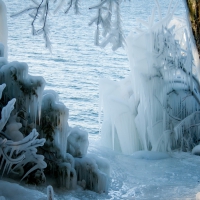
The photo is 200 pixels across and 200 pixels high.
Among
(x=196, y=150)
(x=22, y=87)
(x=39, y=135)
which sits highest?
(x=22, y=87)

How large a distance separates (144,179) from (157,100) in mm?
1794

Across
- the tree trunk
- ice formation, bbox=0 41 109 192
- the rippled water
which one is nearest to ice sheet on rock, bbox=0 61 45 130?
ice formation, bbox=0 41 109 192

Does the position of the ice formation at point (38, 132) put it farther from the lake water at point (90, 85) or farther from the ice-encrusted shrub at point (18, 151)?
the lake water at point (90, 85)

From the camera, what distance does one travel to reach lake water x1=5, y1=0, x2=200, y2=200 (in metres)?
5.79

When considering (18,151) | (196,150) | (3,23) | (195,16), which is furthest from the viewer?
(196,150)

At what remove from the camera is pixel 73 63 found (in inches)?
551

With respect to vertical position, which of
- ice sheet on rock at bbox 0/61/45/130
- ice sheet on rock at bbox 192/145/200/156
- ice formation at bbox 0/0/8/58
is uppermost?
ice formation at bbox 0/0/8/58

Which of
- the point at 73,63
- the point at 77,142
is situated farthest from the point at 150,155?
the point at 73,63

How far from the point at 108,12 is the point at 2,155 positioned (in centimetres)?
192

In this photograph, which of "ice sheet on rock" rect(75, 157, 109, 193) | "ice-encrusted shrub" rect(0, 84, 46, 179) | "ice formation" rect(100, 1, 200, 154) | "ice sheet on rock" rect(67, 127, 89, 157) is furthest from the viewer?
"ice formation" rect(100, 1, 200, 154)

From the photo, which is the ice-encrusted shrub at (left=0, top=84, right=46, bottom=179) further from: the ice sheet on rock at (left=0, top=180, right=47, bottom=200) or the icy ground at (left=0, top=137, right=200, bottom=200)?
the ice sheet on rock at (left=0, top=180, right=47, bottom=200)

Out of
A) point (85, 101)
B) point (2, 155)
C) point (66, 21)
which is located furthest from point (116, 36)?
point (66, 21)

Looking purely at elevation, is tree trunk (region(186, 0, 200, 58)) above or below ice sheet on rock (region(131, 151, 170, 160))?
above

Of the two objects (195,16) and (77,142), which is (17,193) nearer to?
(77,142)
